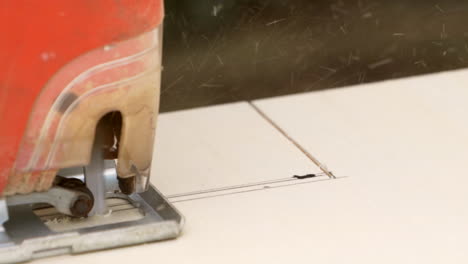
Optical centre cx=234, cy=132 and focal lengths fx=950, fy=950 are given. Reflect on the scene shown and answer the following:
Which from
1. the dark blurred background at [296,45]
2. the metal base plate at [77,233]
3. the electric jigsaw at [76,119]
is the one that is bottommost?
the metal base plate at [77,233]

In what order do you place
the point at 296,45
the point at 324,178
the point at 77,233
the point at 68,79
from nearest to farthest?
the point at 68,79, the point at 77,233, the point at 324,178, the point at 296,45

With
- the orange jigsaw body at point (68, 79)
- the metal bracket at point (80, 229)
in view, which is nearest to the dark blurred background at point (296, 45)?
the metal bracket at point (80, 229)

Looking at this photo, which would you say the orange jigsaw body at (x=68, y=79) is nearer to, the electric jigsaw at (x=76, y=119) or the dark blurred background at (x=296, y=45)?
Result: the electric jigsaw at (x=76, y=119)

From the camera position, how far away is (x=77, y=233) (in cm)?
169

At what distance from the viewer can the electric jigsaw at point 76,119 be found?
1.53m

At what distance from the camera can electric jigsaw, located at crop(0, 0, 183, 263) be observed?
1.53m

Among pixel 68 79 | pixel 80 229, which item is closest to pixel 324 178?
pixel 80 229

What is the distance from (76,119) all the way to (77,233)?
0.72 ft

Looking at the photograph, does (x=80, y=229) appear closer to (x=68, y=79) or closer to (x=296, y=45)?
(x=68, y=79)

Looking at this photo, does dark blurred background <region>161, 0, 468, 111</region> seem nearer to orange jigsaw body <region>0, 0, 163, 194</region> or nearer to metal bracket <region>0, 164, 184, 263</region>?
metal bracket <region>0, 164, 184, 263</region>

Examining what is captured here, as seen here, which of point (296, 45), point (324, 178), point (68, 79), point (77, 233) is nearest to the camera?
point (68, 79)

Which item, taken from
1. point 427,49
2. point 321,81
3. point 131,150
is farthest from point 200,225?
point 427,49

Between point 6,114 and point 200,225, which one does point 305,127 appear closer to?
point 200,225

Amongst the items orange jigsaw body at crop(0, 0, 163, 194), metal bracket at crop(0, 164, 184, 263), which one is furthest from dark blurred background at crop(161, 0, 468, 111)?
orange jigsaw body at crop(0, 0, 163, 194)
